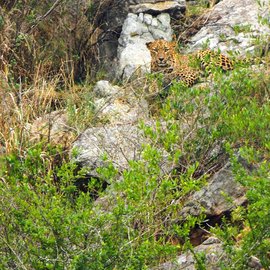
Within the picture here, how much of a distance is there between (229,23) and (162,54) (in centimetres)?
118

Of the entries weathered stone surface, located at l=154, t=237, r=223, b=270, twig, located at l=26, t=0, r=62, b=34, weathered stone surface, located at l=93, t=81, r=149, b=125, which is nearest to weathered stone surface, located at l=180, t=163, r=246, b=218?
weathered stone surface, located at l=154, t=237, r=223, b=270

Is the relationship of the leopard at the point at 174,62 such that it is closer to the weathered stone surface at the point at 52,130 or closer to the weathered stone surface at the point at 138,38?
the weathered stone surface at the point at 138,38

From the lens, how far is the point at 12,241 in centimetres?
684

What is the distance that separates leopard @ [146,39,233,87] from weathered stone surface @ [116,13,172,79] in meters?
0.11

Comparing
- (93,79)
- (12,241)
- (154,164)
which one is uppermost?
(154,164)

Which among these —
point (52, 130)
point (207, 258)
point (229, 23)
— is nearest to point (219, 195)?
point (207, 258)

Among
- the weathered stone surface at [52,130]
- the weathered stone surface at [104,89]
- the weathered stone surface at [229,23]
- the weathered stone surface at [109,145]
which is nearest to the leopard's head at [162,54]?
the weathered stone surface at [229,23]

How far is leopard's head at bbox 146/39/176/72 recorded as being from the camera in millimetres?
11789

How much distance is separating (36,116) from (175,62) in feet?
6.90

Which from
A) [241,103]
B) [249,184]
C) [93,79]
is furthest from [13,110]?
[249,184]

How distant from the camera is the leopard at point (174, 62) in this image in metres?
11.3

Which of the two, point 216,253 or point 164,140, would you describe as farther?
A: point 164,140

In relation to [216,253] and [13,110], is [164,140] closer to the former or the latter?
[216,253]

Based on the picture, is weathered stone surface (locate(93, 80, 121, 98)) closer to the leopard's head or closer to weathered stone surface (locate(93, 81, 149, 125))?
weathered stone surface (locate(93, 81, 149, 125))
